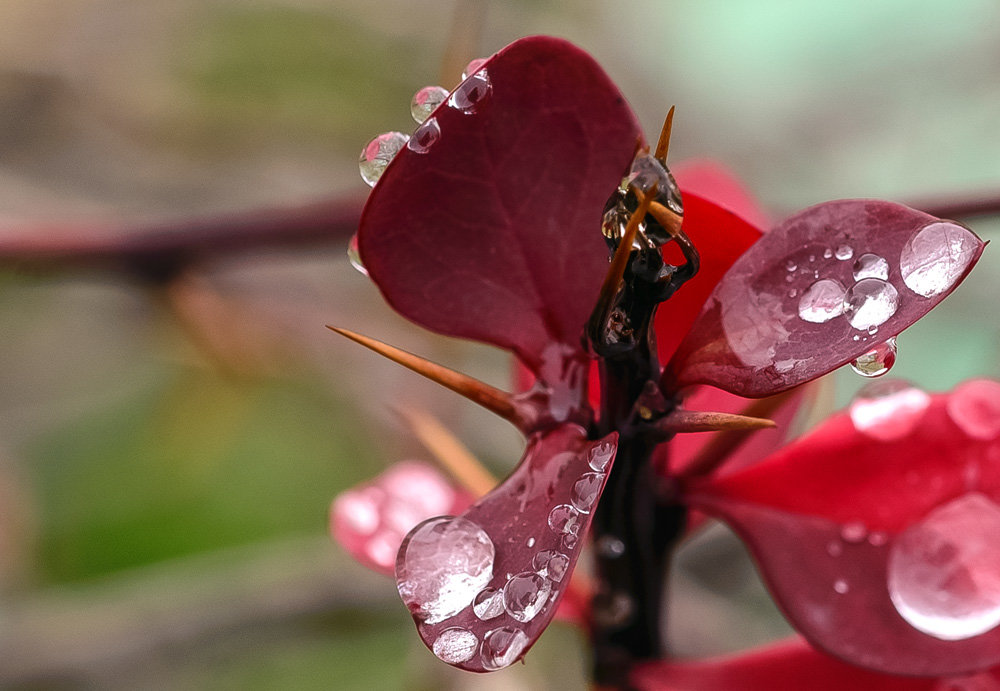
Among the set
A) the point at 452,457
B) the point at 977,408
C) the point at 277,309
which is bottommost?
the point at 277,309

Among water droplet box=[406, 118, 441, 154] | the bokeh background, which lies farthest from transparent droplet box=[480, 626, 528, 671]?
the bokeh background

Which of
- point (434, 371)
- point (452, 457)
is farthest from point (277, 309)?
point (434, 371)

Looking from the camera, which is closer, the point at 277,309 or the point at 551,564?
the point at 551,564

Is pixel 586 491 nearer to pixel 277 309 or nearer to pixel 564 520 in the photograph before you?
pixel 564 520

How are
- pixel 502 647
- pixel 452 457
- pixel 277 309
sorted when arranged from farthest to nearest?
pixel 277 309 < pixel 452 457 < pixel 502 647

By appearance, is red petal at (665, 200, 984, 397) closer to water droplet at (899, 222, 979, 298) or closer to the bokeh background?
water droplet at (899, 222, 979, 298)

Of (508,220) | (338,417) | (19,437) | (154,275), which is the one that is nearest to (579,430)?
(508,220)
